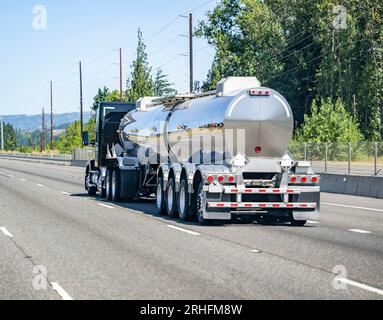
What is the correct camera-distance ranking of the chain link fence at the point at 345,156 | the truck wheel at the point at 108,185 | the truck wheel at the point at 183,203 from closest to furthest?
the truck wheel at the point at 183,203 < the truck wheel at the point at 108,185 < the chain link fence at the point at 345,156

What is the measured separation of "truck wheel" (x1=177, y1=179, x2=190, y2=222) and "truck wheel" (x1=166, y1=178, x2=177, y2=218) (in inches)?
18.3

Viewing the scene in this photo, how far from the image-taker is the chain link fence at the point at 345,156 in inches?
1282

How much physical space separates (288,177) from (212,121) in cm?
211

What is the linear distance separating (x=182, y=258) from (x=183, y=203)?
676cm

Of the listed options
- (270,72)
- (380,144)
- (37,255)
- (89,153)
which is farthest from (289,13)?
(37,255)

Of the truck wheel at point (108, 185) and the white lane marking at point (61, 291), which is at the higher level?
the truck wheel at point (108, 185)

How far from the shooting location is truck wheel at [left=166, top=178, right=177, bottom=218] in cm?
1988

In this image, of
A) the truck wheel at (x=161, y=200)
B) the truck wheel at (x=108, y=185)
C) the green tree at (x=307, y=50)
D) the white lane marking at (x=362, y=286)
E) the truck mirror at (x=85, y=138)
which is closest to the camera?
the white lane marking at (x=362, y=286)

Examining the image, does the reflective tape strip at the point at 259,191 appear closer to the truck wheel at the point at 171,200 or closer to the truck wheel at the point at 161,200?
the truck wheel at the point at 171,200

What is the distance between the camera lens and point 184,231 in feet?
54.0

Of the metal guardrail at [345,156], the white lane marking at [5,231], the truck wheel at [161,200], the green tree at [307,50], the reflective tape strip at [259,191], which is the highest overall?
the green tree at [307,50]

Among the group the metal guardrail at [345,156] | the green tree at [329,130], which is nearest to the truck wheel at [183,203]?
the metal guardrail at [345,156]

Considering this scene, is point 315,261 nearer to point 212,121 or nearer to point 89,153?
point 212,121

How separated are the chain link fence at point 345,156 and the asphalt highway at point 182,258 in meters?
12.0
